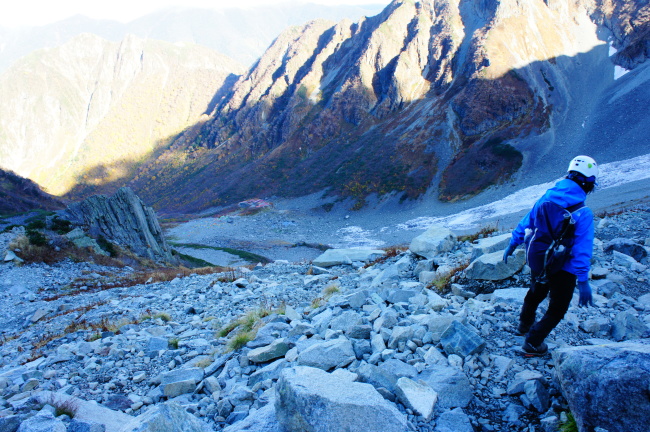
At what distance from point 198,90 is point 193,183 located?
8966cm

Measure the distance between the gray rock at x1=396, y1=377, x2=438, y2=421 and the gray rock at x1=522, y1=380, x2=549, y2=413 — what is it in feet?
2.66

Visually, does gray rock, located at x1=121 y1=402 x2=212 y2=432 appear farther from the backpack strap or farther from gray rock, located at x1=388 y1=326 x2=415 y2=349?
the backpack strap

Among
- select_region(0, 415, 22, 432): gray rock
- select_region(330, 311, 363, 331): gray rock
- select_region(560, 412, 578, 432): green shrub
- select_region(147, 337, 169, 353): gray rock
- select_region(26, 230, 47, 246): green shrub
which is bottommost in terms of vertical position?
select_region(560, 412, 578, 432): green shrub

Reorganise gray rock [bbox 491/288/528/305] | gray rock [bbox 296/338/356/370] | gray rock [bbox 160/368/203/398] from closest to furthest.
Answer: gray rock [bbox 296/338/356/370] → gray rock [bbox 160/368/203/398] → gray rock [bbox 491/288/528/305]

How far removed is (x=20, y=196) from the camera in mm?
47438

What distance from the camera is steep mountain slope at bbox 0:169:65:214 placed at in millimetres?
41966

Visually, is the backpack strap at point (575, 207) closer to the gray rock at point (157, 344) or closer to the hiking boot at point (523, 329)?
the hiking boot at point (523, 329)

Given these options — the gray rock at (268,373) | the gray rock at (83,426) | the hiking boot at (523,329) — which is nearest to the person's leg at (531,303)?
the hiking boot at (523,329)

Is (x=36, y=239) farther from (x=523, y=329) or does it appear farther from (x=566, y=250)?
(x=566, y=250)

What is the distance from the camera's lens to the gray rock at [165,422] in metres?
2.61

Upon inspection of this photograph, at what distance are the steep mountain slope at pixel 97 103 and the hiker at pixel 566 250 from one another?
153760 millimetres

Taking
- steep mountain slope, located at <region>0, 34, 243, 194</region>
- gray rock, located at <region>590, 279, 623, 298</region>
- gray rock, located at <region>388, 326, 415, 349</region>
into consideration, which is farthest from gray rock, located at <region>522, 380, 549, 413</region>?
steep mountain slope, located at <region>0, 34, 243, 194</region>

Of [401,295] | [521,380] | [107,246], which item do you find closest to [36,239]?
[107,246]

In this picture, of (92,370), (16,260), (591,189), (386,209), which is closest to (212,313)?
(92,370)
